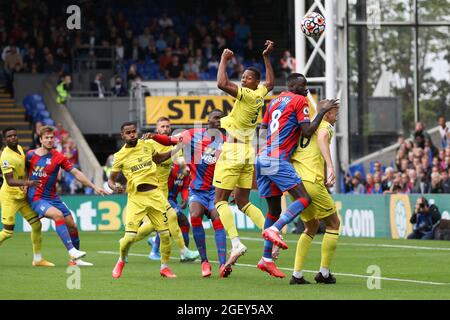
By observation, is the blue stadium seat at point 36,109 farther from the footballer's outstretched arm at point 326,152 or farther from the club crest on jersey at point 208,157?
the footballer's outstretched arm at point 326,152

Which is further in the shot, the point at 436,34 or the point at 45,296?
the point at 436,34

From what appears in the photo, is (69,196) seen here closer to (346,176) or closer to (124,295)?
(346,176)

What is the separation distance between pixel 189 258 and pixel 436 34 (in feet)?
62.3

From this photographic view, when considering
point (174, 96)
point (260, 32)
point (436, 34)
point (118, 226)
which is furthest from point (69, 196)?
point (260, 32)

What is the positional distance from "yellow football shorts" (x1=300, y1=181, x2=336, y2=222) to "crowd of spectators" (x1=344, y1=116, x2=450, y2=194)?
1207cm

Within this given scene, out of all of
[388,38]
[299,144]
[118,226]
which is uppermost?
[388,38]

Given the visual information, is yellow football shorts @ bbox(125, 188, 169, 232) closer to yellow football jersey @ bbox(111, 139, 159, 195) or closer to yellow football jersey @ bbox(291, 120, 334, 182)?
yellow football jersey @ bbox(111, 139, 159, 195)

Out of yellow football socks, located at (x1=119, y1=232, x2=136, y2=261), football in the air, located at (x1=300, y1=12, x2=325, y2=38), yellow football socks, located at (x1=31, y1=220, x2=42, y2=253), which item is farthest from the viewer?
football in the air, located at (x1=300, y1=12, x2=325, y2=38)

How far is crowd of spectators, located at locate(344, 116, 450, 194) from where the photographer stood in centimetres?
2638

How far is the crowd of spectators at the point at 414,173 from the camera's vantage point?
86.5ft

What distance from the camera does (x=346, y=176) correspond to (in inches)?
1203

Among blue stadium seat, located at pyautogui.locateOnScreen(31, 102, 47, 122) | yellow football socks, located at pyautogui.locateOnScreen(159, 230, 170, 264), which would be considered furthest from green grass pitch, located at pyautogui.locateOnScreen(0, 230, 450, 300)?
blue stadium seat, located at pyautogui.locateOnScreen(31, 102, 47, 122)

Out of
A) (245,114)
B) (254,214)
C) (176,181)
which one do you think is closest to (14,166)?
(176,181)
